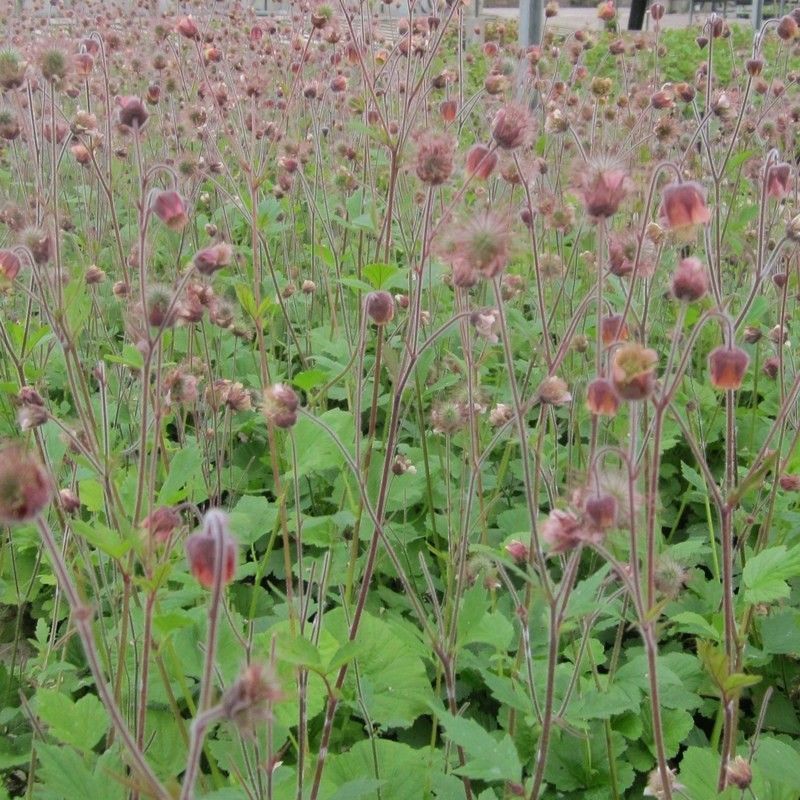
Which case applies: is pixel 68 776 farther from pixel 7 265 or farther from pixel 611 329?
pixel 611 329

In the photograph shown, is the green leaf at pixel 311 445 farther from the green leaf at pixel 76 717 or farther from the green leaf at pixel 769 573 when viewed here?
the green leaf at pixel 769 573

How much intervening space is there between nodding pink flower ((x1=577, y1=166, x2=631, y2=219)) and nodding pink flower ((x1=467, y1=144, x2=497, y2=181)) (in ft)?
0.89

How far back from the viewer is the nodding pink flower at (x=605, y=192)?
4.72 feet

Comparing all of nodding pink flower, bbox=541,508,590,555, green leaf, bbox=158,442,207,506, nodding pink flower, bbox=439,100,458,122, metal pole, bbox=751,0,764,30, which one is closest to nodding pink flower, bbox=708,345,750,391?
nodding pink flower, bbox=541,508,590,555

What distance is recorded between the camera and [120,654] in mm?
1607

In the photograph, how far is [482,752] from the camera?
1.37 m

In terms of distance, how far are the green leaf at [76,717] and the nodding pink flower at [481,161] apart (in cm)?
117

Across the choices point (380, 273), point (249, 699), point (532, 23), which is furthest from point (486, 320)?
point (532, 23)

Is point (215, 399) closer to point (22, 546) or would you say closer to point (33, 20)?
point (22, 546)

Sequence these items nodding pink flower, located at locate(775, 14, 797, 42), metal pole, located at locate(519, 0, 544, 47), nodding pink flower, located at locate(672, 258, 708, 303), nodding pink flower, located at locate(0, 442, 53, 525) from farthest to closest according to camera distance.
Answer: metal pole, located at locate(519, 0, 544, 47) < nodding pink flower, located at locate(775, 14, 797, 42) < nodding pink flower, located at locate(672, 258, 708, 303) < nodding pink flower, located at locate(0, 442, 53, 525)

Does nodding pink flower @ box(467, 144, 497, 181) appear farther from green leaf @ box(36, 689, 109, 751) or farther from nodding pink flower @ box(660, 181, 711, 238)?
green leaf @ box(36, 689, 109, 751)

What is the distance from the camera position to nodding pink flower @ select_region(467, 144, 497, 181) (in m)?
1.70

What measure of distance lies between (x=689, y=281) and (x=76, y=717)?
1230 mm

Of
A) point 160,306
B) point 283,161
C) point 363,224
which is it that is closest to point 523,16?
point 283,161
